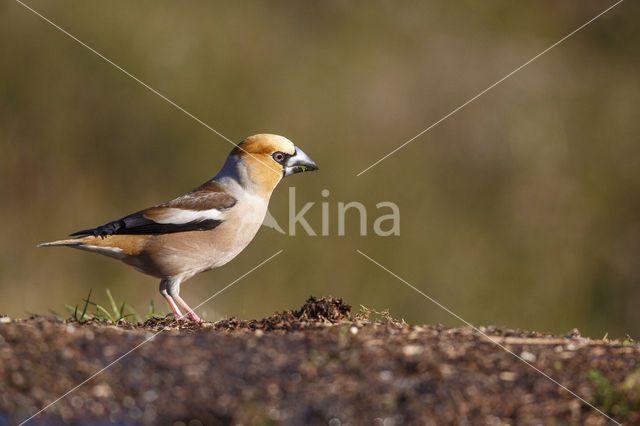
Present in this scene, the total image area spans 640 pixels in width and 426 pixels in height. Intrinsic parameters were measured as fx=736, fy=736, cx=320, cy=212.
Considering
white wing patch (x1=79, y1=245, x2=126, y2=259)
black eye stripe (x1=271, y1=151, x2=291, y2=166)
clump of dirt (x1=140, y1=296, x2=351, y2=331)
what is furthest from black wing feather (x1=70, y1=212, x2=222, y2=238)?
clump of dirt (x1=140, y1=296, x2=351, y2=331)

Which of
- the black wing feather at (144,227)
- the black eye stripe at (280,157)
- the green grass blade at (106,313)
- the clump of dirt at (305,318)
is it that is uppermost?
the black eye stripe at (280,157)

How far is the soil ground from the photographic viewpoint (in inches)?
116

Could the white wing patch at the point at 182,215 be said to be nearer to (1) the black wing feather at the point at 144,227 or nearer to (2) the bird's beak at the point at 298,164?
(1) the black wing feather at the point at 144,227

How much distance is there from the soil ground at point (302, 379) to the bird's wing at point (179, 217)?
2298mm

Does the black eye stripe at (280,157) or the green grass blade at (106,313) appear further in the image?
the black eye stripe at (280,157)

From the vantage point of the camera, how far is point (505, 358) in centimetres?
351

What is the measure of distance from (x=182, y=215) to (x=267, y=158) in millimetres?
1013

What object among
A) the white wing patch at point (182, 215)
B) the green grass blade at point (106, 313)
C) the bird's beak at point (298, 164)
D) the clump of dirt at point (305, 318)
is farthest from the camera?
the bird's beak at point (298, 164)

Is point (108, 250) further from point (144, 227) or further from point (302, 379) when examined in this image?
point (302, 379)

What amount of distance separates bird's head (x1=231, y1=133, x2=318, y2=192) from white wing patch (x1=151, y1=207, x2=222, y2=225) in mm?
610

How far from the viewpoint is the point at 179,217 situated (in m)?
6.28

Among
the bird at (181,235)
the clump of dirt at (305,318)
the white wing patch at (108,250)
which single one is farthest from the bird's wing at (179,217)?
the clump of dirt at (305,318)

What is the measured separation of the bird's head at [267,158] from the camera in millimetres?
6785

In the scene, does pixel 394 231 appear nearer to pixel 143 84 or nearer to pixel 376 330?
pixel 143 84
